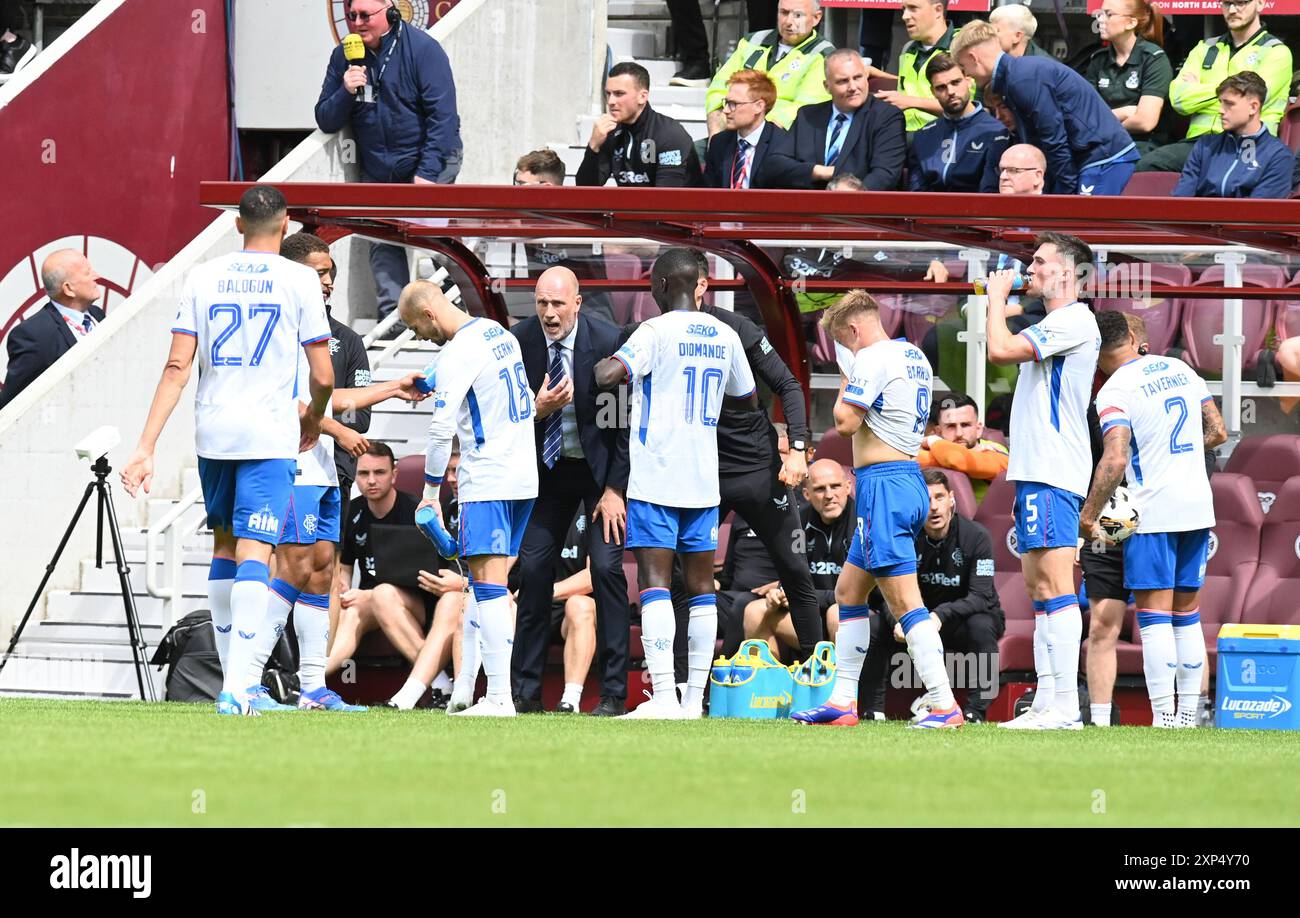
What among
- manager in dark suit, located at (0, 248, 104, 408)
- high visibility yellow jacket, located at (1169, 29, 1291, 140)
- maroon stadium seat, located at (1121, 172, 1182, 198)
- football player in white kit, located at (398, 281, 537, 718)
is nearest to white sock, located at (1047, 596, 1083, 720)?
football player in white kit, located at (398, 281, 537, 718)

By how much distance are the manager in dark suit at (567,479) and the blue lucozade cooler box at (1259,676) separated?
2992 millimetres

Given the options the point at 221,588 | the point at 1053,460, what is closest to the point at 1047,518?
the point at 1053,460

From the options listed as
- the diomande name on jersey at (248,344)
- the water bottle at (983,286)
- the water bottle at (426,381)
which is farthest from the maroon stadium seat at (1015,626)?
the diomande name on jersey at (248,344)

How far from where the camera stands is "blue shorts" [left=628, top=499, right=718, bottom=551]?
30.7ft

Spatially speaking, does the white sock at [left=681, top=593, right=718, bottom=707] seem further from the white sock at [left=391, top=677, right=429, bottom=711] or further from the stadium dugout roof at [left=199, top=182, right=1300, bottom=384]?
the stadium dugout roof at [left=199, top=182, right=1300, bottom=384]

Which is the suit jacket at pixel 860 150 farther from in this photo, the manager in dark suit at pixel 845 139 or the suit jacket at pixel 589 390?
the suit jacket at pixel 589 390

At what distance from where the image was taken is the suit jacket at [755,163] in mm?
12578

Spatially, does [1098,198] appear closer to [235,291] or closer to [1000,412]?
[1000,412]

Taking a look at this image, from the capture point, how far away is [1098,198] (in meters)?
10.4

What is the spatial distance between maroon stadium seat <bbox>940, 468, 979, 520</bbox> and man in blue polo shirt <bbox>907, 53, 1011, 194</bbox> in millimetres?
1648

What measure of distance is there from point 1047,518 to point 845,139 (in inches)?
171

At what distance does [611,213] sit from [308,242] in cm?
179

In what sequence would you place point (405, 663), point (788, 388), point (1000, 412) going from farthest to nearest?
1. point (1000, 412)
2. point (405, 663)
3. point (788, 388)

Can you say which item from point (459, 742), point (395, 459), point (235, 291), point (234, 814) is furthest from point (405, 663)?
point (234, 814)
